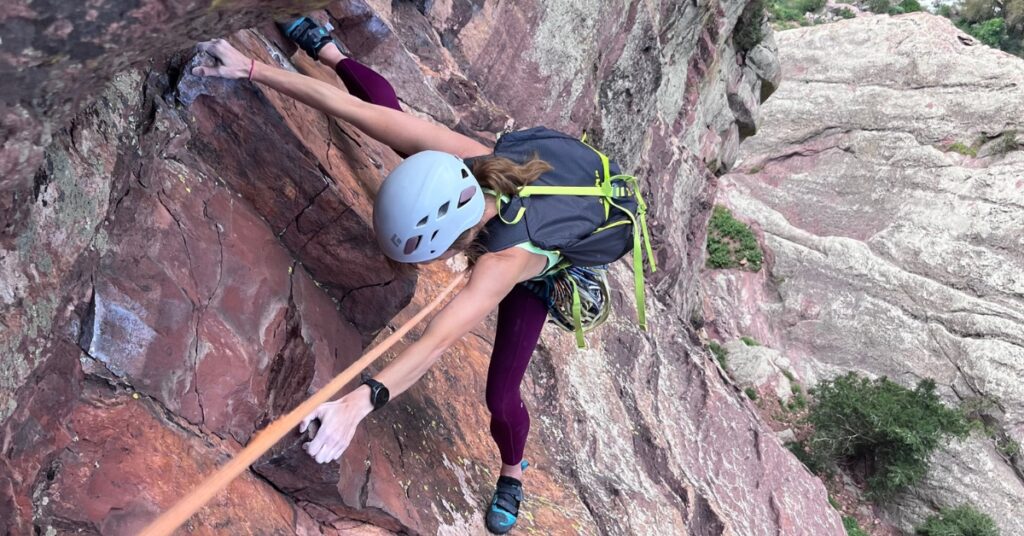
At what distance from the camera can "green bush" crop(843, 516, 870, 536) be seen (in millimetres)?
19344

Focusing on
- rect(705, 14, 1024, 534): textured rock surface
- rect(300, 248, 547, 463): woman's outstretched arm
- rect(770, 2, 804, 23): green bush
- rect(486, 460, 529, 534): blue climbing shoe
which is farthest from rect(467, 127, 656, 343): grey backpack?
rect(770, 2, 804, 23): green bush

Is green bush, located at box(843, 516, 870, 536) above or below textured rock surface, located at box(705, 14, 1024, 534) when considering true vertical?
below

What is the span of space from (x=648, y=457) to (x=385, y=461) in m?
4.31

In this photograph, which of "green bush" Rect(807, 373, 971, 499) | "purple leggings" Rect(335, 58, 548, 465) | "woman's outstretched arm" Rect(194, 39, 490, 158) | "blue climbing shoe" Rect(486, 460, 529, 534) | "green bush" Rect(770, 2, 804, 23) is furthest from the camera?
"green bush" Rect(770, 2, 804, 23)

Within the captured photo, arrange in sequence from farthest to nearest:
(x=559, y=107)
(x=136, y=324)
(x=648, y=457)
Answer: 1. (x=559, y=107)
2. (x=648, y=457)
3. (x=136, y=324)

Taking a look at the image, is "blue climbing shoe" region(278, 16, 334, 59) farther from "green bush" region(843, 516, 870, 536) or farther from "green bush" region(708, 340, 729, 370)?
"green bush" region(708, 340, 729, 370)

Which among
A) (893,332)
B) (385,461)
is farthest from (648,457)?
(893,332)

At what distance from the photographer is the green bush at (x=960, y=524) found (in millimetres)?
18703

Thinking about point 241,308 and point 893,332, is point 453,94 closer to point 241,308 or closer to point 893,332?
point 241,308

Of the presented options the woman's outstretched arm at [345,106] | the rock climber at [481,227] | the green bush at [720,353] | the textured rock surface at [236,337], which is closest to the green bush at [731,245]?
the green bush at [720,353]

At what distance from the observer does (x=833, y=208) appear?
30.0 meters

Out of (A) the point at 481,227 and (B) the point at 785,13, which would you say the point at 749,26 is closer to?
(A) the point at 481,227

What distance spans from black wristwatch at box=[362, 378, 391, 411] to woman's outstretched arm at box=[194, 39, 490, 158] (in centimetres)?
145

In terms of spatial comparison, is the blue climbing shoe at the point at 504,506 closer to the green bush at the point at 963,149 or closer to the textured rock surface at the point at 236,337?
the textured rock surface at the point at 236,337
